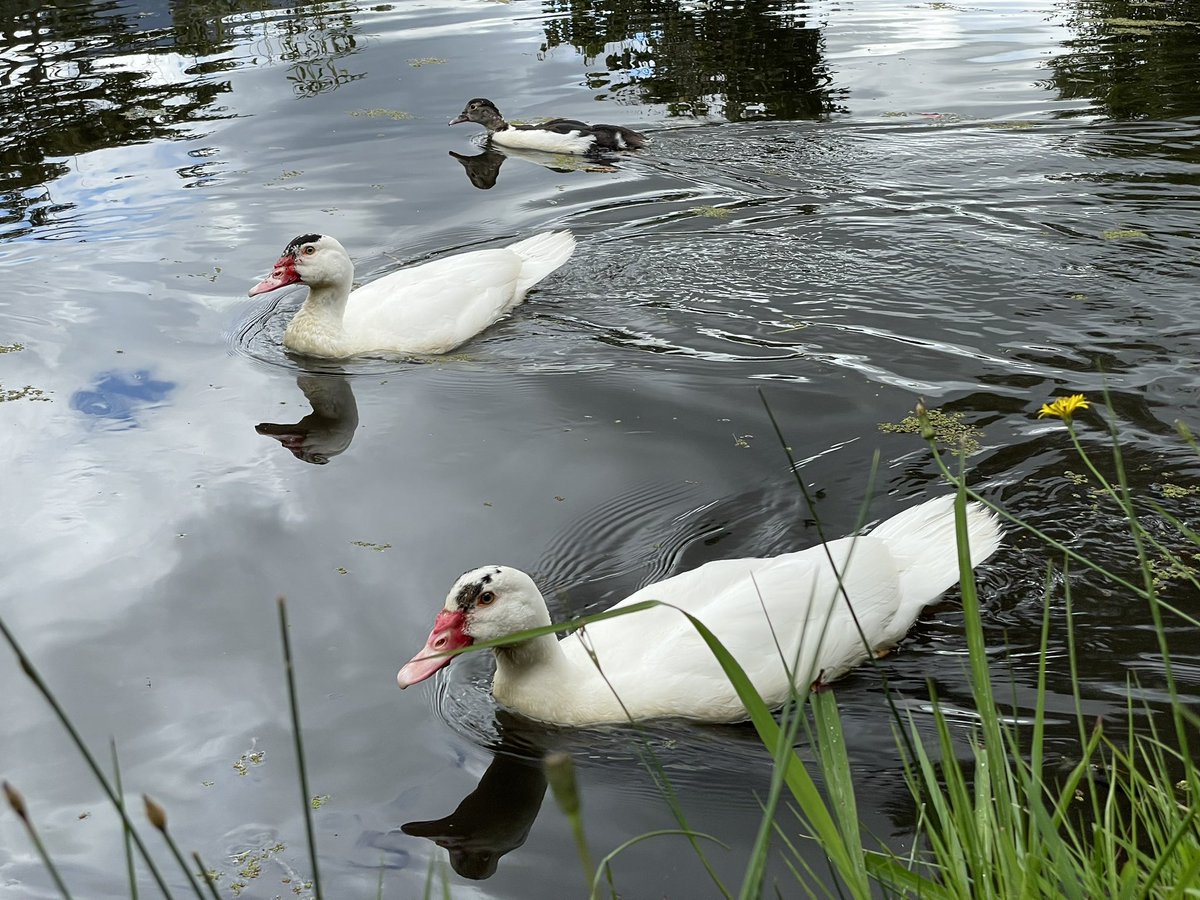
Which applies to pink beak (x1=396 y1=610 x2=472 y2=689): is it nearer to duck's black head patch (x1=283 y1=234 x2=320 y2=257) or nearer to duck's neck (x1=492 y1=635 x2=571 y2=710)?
duck's neck (x1=492 y1=635 x2=571 y2=710)

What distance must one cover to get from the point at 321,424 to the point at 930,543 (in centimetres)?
332

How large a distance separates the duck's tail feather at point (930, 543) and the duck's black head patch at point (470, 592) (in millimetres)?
1415

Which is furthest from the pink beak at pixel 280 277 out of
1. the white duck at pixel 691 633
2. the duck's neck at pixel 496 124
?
the duck's neck at pixel 496 124

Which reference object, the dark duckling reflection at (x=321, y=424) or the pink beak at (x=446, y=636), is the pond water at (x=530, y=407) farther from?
the pink beak at (x=446, y=636)

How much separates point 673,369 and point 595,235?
243 cm

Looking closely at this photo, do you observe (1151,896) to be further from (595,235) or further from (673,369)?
(595,235)

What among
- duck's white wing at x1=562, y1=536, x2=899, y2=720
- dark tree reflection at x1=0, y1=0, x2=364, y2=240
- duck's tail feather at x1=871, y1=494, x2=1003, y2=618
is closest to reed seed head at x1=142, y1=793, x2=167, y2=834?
duck's white wing at x1=562, y1=536, x2=899, y2=720

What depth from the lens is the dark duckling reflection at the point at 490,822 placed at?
3.40m

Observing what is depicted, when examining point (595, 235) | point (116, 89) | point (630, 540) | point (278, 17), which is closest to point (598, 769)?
point (630, 540)

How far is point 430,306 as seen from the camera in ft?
23.1

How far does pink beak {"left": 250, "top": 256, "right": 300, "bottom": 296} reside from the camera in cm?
727

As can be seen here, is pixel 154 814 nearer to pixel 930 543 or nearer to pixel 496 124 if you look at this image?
pixel 930 543

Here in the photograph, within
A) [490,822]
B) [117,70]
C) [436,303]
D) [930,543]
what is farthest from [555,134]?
[490,822]

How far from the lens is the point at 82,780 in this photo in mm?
3830
